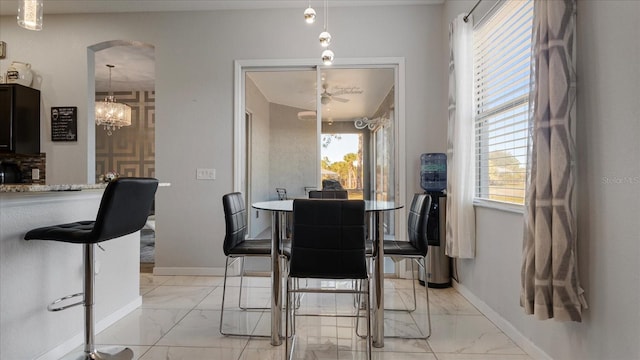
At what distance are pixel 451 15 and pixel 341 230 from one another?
266 centimetres

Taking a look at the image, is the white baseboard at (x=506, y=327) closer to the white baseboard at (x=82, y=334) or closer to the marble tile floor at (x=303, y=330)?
the marble tile floor at (x=303, y=330)

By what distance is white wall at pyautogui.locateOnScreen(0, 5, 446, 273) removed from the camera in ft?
11.8

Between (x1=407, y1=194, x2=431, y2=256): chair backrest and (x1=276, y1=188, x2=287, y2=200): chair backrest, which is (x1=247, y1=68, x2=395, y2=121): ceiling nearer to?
(x1=276, y1=188, x2=287, y2=200): chair backrest

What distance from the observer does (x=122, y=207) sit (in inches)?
68.1

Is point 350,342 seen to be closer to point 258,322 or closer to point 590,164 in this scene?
point 258,322

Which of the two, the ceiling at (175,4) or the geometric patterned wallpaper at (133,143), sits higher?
the ceiling at (175,4)

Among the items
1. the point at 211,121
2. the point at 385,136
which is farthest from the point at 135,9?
the point at 385,136

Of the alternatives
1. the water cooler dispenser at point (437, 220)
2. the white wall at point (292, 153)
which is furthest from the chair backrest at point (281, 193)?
the water cooler dispenser at point (437, 220)

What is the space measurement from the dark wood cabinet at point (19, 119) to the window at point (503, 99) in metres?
4.49

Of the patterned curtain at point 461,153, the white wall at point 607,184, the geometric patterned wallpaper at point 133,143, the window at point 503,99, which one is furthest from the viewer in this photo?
the geometric patterned wallpaper at point 133,143

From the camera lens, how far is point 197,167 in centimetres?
371

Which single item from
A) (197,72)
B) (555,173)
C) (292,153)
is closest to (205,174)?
(292,153)

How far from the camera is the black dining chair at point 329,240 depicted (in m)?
1.77

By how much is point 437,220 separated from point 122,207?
2.61 meters
